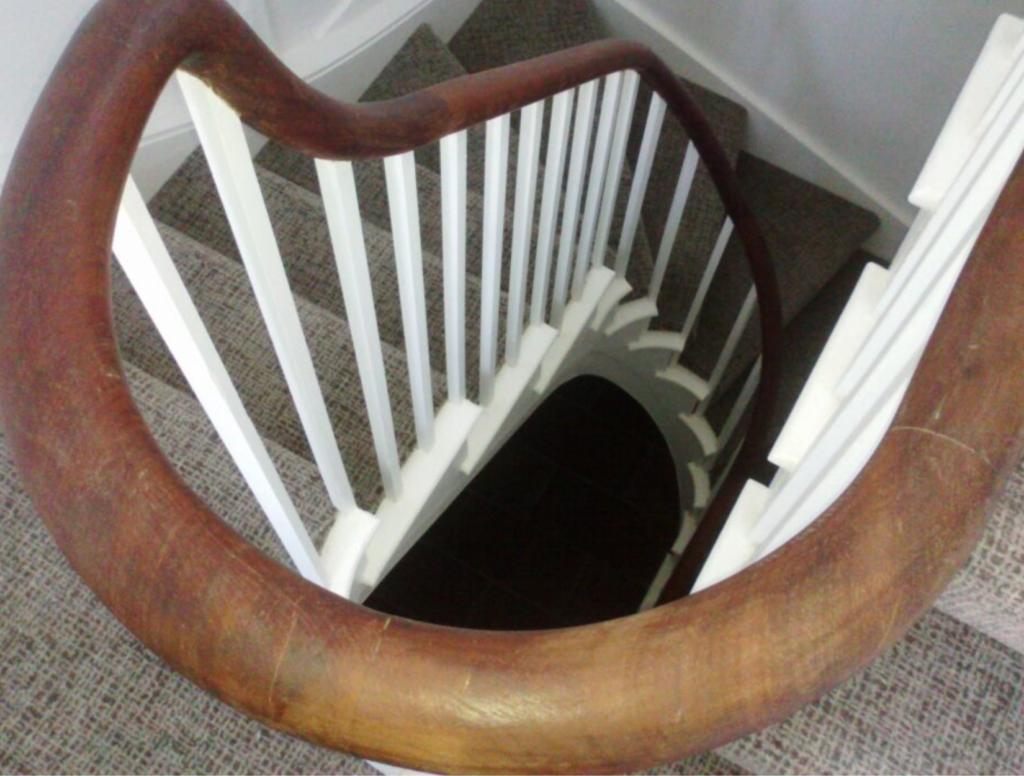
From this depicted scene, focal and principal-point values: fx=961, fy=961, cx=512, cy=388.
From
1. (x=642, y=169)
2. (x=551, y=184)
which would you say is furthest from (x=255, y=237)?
(x=642, y=169)

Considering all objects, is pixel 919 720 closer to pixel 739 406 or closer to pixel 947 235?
pixel 947 235

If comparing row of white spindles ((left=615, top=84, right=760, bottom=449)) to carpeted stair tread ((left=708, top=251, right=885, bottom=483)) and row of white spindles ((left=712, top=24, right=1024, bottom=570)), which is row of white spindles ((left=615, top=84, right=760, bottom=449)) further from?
row of white spindles ((left=712, top=24, right=1024, bottom=570))

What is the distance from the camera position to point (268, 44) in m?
2.23

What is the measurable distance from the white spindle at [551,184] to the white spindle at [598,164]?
13cm

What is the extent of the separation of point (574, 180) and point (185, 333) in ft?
3.48

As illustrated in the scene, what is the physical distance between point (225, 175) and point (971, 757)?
3.17 ft

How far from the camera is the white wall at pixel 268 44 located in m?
1.49

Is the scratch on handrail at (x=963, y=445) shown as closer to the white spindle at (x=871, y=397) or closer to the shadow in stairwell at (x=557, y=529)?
the white spindle at (x=871, y=397)

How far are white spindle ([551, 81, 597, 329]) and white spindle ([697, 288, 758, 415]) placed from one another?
99 centimetres

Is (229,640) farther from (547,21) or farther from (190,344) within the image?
(547,21)

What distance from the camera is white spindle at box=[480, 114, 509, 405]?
3.99ft

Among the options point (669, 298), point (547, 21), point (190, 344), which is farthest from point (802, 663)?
point (547, 21)

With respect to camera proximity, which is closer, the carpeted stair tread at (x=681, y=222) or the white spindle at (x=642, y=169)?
the white spindle at (x=642, y=169)

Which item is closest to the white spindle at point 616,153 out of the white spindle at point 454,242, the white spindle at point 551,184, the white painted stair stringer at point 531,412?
the white painted stair stringer at point 531,412
